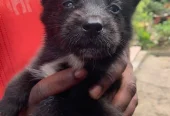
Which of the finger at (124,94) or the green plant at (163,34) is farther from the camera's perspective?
the green plant at (163,34)

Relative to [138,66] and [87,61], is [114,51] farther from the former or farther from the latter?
[138,66]

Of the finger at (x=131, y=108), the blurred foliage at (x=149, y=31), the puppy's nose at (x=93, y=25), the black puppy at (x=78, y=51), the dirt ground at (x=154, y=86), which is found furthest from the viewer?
the blurred foliage at (x=149, y=31)

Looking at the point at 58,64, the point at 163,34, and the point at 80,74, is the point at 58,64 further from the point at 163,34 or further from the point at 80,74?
the point at 163,34

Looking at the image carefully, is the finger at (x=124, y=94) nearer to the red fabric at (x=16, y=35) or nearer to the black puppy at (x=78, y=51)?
the black puppy at (x=78, y=51)

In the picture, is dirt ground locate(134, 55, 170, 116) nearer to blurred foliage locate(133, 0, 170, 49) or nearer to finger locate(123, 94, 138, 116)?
blurred foliage locate(133, 0, 170, 49)

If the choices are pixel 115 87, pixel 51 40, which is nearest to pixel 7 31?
pixel 51 40

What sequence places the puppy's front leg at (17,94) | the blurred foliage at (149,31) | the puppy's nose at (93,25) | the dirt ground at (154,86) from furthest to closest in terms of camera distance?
the blurred foliage at (149,31)
the dirt ground at (154,86)
the puppy's front leg at (17,94)
the puppy's nose at (93,25)

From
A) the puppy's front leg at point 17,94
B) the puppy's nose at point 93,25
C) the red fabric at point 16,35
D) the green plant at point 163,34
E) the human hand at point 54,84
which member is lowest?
the green plant at point 163,34

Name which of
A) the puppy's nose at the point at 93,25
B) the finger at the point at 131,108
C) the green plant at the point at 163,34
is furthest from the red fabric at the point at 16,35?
the green plant at the point at 163,34
